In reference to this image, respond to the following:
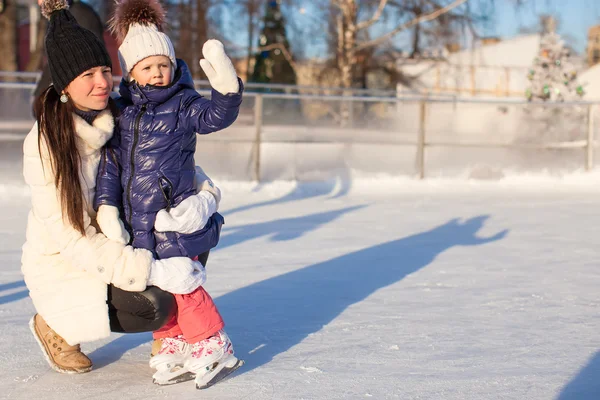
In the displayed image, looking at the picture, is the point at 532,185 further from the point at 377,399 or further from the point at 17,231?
the point at 377,399

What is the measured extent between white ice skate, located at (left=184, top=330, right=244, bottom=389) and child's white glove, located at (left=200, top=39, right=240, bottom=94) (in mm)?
868

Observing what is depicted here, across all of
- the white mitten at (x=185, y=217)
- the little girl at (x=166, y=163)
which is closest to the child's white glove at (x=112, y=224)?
the little girl at (x=166, y=163)

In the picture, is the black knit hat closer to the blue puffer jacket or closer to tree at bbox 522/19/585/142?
the blue puffer jacket

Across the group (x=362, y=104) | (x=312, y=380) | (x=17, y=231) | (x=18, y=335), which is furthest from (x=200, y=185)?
(x=362, y=104)

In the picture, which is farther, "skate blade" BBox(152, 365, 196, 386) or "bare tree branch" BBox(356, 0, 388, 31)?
"bare tree branch" BBox(356, 0, 388, 31)

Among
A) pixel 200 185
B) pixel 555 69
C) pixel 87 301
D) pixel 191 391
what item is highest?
pixel 555 69

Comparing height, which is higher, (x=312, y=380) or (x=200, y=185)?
(x=200, y=185)

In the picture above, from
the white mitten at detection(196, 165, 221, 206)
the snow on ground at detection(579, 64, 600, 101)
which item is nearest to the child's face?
the white mitten at detection(196, 165, 221, 206)

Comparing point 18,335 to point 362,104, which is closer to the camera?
point 18,335

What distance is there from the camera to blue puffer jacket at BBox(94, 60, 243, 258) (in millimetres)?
2834

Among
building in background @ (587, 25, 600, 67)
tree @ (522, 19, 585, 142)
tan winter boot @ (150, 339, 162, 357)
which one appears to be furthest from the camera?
building in background @ (587, 25, 600, 67)

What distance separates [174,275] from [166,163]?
0.38m

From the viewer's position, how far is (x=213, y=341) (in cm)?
297

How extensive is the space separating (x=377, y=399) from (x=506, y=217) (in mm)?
5211
